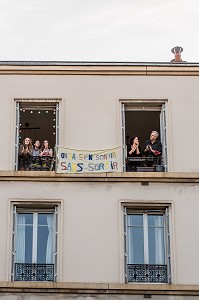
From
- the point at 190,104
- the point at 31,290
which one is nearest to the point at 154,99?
the point at 190,104

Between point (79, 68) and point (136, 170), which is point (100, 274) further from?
point (79, 68)

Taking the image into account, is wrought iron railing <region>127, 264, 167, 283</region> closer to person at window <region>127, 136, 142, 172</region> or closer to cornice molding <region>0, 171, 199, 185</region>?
cornice molding <region>0, 171, 199, 185</region>

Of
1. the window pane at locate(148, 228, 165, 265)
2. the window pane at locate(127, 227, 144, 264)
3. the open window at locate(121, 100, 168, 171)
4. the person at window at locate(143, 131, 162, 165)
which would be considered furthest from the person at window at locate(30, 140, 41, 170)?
the window pane at locate(148, 228, 165, 265)

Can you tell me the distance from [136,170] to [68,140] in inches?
95.2

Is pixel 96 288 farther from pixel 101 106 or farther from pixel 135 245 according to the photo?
pixel 101 106

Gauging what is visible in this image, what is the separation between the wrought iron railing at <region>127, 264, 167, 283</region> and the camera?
30.0m

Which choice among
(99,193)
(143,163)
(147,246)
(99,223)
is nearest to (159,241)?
(147,246)

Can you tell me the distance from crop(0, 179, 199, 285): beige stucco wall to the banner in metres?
0.52

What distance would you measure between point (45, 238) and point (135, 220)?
292 cm

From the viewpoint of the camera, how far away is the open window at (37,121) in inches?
1257

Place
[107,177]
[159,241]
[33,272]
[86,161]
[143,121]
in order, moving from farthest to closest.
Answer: [143,121] < [86,161] < [107,177] < [159,241] < [33,272]

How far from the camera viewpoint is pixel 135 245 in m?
30.5

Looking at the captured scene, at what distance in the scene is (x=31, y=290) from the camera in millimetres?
29391

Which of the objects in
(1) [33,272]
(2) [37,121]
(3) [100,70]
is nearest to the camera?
(1) [33,272]
